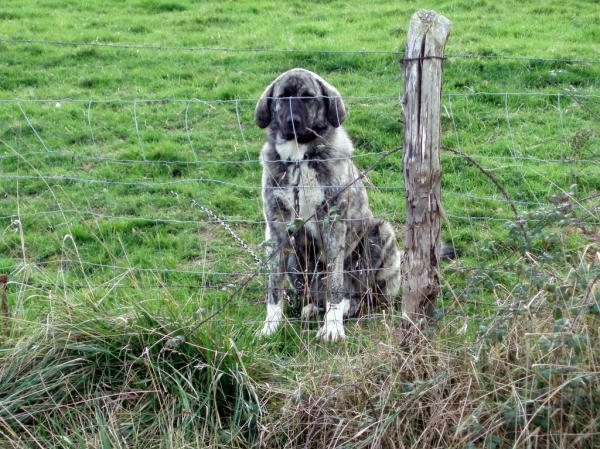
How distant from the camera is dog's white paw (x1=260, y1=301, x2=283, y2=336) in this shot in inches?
173

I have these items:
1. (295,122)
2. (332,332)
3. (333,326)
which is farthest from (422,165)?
Answer: (295,122)

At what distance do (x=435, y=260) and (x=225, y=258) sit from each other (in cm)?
253

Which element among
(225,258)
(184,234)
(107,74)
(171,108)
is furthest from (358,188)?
(107,74)

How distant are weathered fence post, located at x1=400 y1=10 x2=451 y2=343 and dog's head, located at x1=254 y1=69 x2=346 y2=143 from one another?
144cm

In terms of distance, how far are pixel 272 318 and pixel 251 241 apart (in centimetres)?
158

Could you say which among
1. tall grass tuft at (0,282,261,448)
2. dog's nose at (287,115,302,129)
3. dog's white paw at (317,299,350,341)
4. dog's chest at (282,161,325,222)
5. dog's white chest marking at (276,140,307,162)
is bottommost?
dog's white paw at (317,299,350,341)

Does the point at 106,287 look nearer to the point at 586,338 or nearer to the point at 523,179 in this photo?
the point at 586,338

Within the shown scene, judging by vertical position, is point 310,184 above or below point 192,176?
above

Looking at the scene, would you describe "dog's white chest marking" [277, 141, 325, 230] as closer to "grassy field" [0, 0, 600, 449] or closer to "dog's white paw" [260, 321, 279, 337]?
"grassy field" [0, 0, 600, 449]

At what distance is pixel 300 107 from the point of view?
496 centimetres

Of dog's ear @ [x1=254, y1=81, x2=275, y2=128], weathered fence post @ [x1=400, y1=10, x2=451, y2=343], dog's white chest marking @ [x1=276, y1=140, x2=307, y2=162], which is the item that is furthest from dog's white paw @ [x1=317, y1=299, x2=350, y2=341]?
dog's ear @ [x1=254, y1=81, x2=275, y2=128]

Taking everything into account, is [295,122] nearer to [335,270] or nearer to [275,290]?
[335,270]

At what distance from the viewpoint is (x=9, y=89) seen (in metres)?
9.34

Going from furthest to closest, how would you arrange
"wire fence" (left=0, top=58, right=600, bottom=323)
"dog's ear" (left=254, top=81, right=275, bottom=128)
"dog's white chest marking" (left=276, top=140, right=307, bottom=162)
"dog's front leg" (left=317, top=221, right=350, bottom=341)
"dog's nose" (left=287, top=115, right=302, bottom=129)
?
"wire fence" (left=0, top=58, right=600, bottom=323) < "dog's ear" (left=254, top=81, right=275, bottom=128) < "dog's white chest marking" (left=276, top=140, right=307, bottom=162) < "dog's nose" (left=287, top=115, right=302, bottom=129) < "dog's front leg" (left=317, top=221, right=350, bottom=341)
